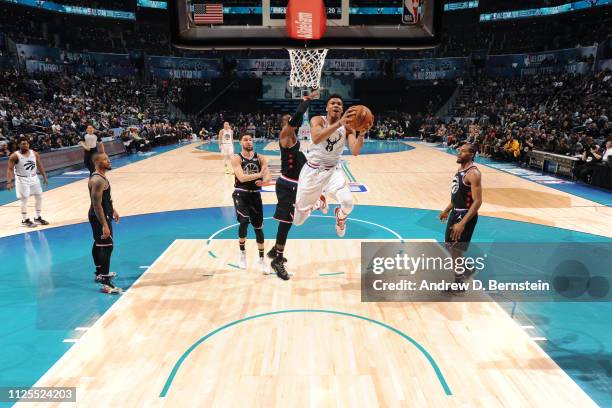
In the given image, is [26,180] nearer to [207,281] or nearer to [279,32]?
[207,281]

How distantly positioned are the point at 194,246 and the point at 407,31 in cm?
484

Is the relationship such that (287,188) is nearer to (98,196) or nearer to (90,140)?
(98,196)

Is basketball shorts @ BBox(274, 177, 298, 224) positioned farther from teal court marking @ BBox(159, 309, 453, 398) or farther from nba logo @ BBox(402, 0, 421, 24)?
nba logo @ BBox(402, 0, 421, 24)

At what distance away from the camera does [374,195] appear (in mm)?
11984

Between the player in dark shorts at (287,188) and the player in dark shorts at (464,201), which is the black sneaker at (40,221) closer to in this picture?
the player in dark shorts at (287,188)

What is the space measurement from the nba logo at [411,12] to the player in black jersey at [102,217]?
4.33 meters

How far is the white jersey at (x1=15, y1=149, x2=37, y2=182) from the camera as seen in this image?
841 cm

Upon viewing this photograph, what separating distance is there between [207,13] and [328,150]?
8.57 feet

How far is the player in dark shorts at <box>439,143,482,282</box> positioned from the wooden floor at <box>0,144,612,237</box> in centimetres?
455

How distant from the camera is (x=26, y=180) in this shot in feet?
28.1

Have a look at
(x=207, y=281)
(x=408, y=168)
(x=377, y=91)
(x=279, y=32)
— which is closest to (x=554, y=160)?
(x=408, y=168)

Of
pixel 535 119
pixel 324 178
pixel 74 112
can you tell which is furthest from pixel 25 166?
pixel 535 119

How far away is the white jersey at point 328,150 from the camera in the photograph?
5410 millimetres

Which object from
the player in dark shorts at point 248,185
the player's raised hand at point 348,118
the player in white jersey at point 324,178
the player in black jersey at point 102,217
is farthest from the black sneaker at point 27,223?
the player's raised hand at point 348,118
